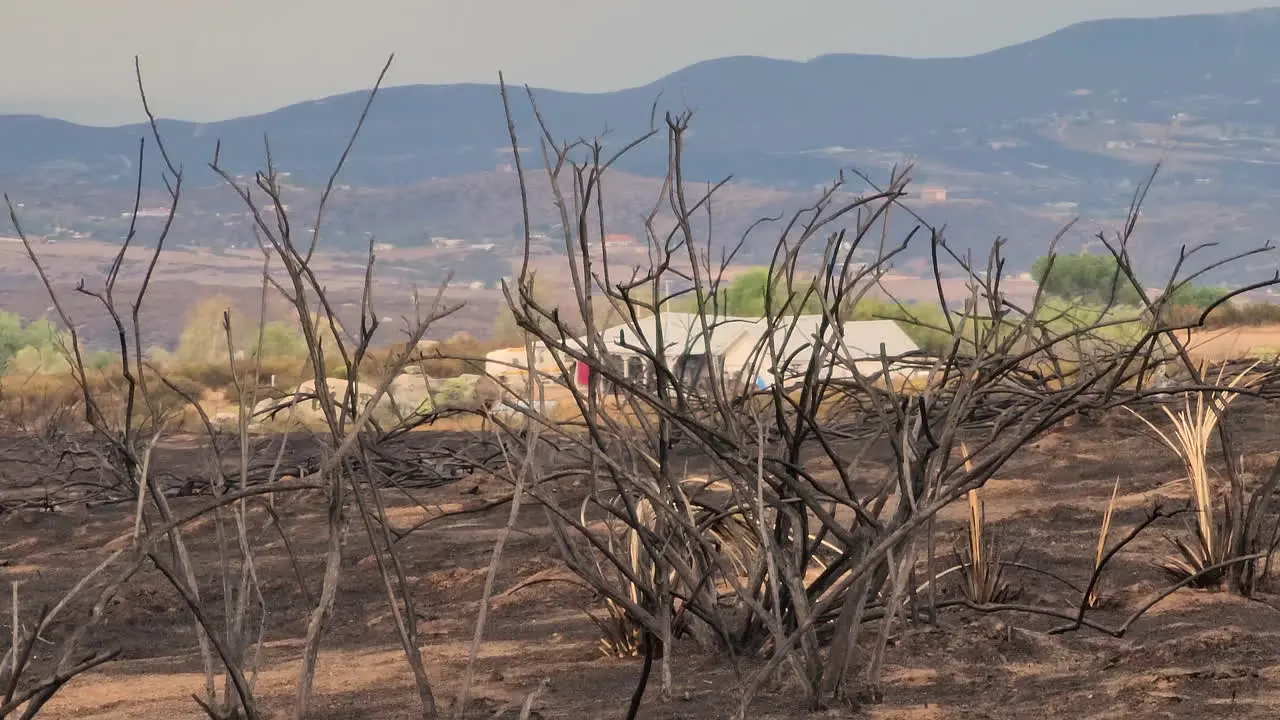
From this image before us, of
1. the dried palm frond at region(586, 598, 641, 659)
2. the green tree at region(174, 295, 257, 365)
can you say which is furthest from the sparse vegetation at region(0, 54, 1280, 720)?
the green tree at region(174, 295, 257, 365)

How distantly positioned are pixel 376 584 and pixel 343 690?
3.25 m

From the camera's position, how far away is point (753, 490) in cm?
347

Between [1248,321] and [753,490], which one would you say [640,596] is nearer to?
[753,490]

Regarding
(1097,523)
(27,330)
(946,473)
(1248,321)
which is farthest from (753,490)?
(27,330)

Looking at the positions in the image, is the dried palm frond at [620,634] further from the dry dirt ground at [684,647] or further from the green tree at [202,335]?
the green tree at [202,335]

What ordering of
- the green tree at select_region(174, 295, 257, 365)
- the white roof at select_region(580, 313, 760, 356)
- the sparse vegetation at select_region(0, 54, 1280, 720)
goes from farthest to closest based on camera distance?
1. the green tree at select_region(174, 295, 257, 365)
2. the white roof at select_region(580, 313, 760, 356)
3. the sparse vegetation at select_region(0, 54, 1280, 720)

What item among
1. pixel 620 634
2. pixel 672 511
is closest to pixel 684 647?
pixel 620 634

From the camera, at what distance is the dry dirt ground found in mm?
3490

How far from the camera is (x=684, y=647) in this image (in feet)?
14.5

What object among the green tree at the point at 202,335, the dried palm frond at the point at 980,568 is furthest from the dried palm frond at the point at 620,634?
the green tree at the point at 202,335

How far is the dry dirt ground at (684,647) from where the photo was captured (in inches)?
137

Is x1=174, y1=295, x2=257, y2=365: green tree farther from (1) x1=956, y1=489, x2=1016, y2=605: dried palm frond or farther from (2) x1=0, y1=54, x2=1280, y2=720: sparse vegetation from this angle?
(1) x1=956, y1=489, x2=1016, y2=605: dried palm frond

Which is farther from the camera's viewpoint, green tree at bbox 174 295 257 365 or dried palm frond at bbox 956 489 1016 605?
green tree at bbox 174 295 257 365

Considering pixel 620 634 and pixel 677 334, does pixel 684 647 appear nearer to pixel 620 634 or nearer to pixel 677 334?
pixel 620 634
